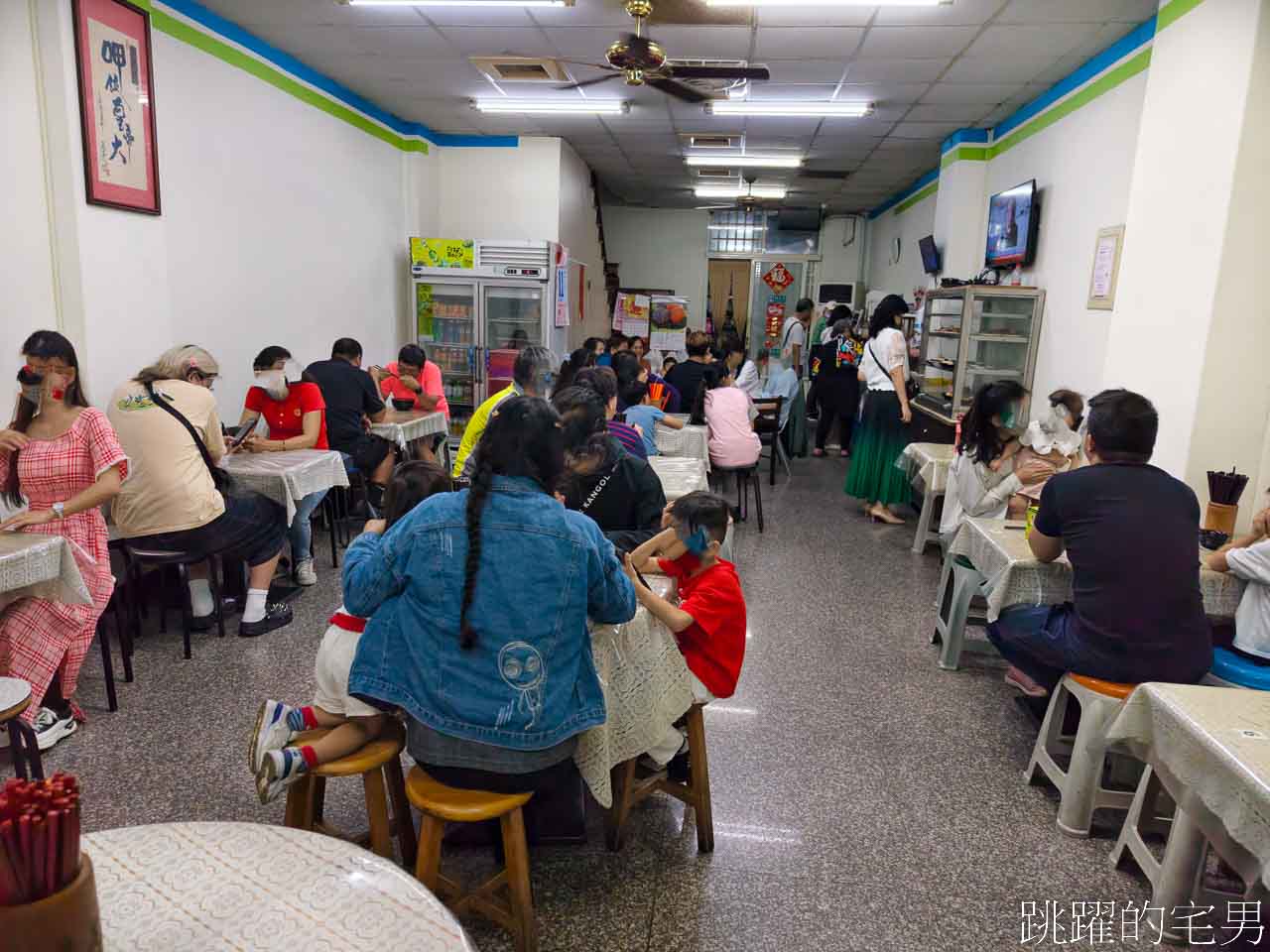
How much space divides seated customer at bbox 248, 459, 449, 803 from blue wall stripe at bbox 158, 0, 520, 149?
156 inches

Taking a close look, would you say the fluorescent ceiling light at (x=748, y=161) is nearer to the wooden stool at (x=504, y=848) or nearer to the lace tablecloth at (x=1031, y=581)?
the lace tablecloth at (x=1031, y=581)

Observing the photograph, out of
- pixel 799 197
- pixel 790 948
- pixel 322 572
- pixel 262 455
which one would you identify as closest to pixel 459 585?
pixel 790 948

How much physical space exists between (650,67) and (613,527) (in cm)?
227

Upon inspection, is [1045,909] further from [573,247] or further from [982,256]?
[573,247]

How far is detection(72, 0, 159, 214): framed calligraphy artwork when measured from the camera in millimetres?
3771

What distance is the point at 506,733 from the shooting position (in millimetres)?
1731

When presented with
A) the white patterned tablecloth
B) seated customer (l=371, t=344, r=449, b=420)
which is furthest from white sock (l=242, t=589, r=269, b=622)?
the white patterned tablecloth

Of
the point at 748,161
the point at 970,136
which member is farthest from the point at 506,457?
the point at 748,161

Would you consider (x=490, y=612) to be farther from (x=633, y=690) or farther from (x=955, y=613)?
(x=955, y=613)

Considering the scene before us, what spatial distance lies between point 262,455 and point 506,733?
125 inches

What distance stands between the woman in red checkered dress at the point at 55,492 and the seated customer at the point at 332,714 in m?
1.30

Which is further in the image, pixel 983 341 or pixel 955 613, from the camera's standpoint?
pixel 983 341

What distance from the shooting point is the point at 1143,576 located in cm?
240

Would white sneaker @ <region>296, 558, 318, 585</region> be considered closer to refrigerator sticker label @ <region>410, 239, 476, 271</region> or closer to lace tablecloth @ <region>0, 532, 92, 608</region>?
lace tablecloth @ <region>0, 532, 92, 608</region>
